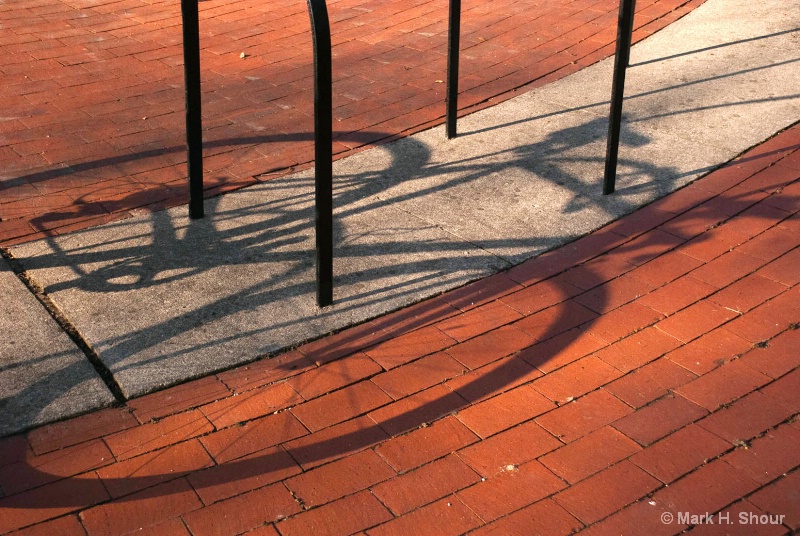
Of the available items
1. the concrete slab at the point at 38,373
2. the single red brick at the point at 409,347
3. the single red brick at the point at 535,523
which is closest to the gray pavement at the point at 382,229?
the concrete slab at the point at 38,373

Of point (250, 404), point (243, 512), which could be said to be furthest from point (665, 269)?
point (243, 512)

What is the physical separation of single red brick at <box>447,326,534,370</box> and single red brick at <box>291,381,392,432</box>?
1.38ft

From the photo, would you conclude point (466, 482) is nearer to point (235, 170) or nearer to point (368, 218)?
point (368, 218)

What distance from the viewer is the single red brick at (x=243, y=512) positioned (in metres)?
3.06

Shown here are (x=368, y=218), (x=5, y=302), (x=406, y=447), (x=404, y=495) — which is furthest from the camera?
(x=368, y=218)

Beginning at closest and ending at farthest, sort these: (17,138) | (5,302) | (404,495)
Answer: (404,495) < (5,302) < (17,138)

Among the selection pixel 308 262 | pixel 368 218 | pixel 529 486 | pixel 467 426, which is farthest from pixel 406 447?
pixel 368 218

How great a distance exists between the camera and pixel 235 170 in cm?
575

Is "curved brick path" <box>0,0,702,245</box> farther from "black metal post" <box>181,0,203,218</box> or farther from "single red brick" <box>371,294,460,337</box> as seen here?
"single red brick" <box>371,294,460,337</box>

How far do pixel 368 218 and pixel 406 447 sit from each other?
6.40 ft

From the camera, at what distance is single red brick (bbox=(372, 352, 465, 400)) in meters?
3.76

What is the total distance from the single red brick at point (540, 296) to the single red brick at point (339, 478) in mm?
1234

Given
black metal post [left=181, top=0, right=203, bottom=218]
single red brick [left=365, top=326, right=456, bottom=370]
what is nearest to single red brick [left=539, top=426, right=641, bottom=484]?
single red brick [left=365, top=326, right=456, bottom=370]

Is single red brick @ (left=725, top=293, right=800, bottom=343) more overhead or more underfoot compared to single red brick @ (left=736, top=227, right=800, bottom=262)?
more underfoot
